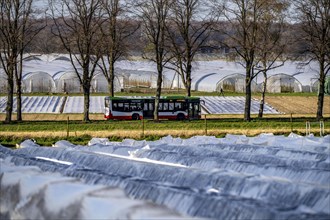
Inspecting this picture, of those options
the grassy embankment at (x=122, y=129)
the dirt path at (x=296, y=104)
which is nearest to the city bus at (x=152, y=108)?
the grassy embankment at (x=122, y=129)

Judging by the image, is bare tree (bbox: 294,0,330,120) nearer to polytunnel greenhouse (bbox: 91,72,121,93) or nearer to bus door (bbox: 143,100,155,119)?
bus door (bbox: 143,100,155,119)

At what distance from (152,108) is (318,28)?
1330cm

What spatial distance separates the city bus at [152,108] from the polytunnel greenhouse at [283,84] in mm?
25736

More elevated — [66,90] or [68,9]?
[68,9]

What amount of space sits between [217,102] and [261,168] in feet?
147

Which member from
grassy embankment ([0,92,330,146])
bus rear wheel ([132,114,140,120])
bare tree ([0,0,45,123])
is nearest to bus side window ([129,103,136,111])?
bus rear wheel ([132,114,140,120])

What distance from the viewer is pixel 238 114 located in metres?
54.6

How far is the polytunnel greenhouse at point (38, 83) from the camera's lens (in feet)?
227

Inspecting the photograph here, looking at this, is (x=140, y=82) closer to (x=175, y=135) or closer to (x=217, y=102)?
(x=217, y=102)

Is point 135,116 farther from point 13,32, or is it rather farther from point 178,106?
point 13,32

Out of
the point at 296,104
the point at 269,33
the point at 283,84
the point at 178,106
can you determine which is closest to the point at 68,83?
the point at 178,106

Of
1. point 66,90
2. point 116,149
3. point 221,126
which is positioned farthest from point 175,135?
point 66,90

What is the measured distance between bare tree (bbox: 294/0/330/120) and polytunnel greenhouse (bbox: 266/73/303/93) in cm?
2750

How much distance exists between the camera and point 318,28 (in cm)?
4606
